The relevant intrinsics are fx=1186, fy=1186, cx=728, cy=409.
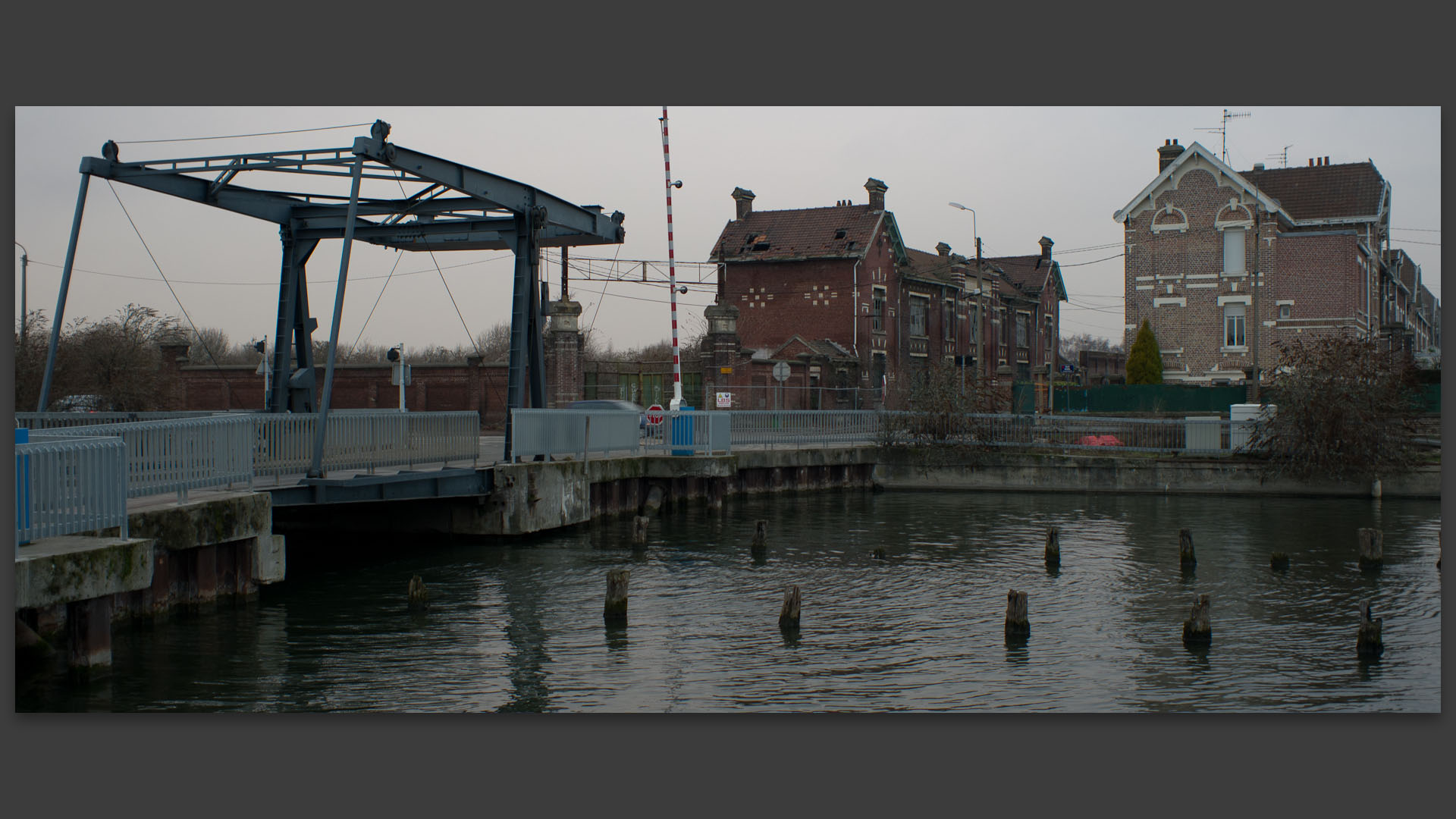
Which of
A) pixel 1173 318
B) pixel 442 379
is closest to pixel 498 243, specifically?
pixel 442 379

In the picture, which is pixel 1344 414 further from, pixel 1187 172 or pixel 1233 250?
pixel 1187 172

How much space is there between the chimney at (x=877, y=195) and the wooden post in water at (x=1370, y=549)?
34.9m

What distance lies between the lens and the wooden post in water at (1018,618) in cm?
1375

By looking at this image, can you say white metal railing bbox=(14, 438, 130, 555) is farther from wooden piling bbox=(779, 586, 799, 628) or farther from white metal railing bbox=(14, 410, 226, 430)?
wooden piling bbox=(779, 586, 799, 628)

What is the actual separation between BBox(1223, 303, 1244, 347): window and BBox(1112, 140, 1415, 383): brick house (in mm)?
39

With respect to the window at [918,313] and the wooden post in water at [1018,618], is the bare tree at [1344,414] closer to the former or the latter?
the wooden post in water at [1018,618]

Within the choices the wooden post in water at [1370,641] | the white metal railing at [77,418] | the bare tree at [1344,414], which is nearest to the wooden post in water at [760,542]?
the white metal railing at [77,418]

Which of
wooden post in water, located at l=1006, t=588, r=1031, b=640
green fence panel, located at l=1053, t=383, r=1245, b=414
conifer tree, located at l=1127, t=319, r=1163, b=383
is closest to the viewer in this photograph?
wooden post in water, located at l=1006, t=588, r=1031, b=640

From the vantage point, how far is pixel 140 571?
10883 millimetres

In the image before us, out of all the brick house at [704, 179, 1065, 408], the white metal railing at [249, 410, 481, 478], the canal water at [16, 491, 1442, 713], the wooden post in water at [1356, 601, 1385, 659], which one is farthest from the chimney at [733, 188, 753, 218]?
the wooden post in water at [1356, 601, 1385, 659]

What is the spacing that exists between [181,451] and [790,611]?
742 centimetres

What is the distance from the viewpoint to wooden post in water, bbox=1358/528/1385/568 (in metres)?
19.2

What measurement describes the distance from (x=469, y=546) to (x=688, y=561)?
4.06 metres

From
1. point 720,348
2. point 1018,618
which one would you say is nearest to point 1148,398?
point 720,348
